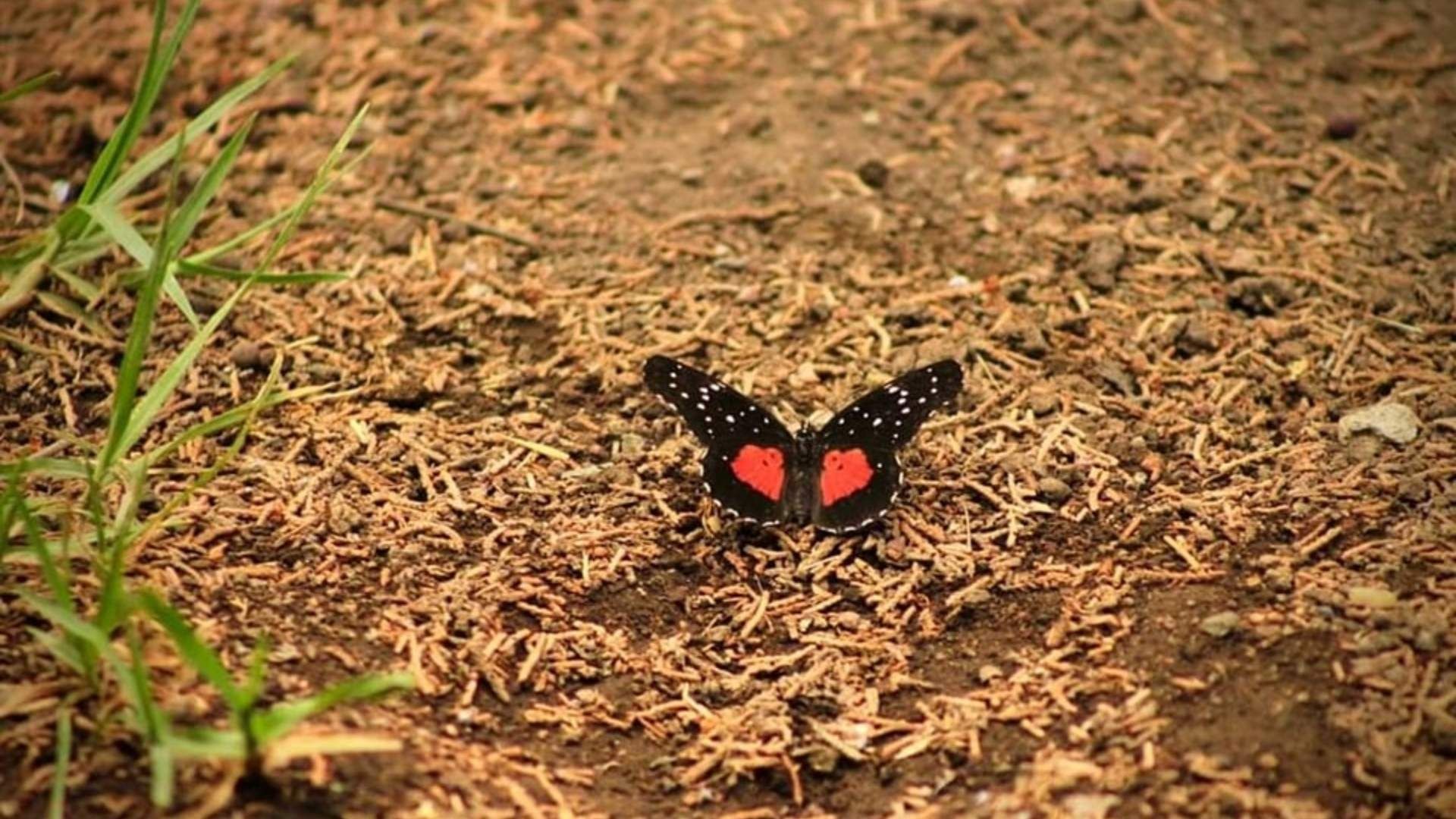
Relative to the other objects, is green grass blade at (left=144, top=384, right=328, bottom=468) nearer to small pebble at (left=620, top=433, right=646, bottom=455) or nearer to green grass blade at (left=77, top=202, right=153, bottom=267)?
green grass blade at (left=77, top=202, right=153, bottom=267)

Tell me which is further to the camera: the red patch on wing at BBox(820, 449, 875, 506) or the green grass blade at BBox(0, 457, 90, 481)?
the red patch on wing at BBox(820, 449, 875, 506)

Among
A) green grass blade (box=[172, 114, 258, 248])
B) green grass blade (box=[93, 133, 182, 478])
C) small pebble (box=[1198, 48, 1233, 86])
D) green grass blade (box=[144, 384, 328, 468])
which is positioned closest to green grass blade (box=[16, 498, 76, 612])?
green grass blade (box=[93, 133, 182, 478])

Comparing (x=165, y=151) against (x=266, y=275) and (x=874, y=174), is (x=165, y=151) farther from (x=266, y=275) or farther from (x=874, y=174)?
(x=874, y=174)

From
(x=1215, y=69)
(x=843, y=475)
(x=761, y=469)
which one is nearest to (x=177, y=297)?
(x=761, y=469)

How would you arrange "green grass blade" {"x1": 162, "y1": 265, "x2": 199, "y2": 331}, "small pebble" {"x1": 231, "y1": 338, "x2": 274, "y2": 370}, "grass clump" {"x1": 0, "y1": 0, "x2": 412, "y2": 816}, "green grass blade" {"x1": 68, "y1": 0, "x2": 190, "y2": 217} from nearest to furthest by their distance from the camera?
"grass clump" {"x1": 0, "y1": 0, "x2": 412, "y2": 816} < "green grass blade" {"x1": 68, "y1": 0, "x2": 190, "y2": 217} < "green grass blade" {"x1": 162, "y1": 265, "x2": 199, "y2": 331} < "small pebble" {"x1": 231, "y1": 338, "x2": 274, "y2": 370}

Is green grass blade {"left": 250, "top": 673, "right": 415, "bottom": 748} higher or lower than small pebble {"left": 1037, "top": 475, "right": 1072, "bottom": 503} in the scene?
higher

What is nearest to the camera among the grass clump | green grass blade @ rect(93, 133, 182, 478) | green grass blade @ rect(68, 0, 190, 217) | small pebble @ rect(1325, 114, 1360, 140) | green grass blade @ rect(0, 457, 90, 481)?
the grass clump

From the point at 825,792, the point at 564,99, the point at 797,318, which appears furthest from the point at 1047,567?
the point at 564,99
